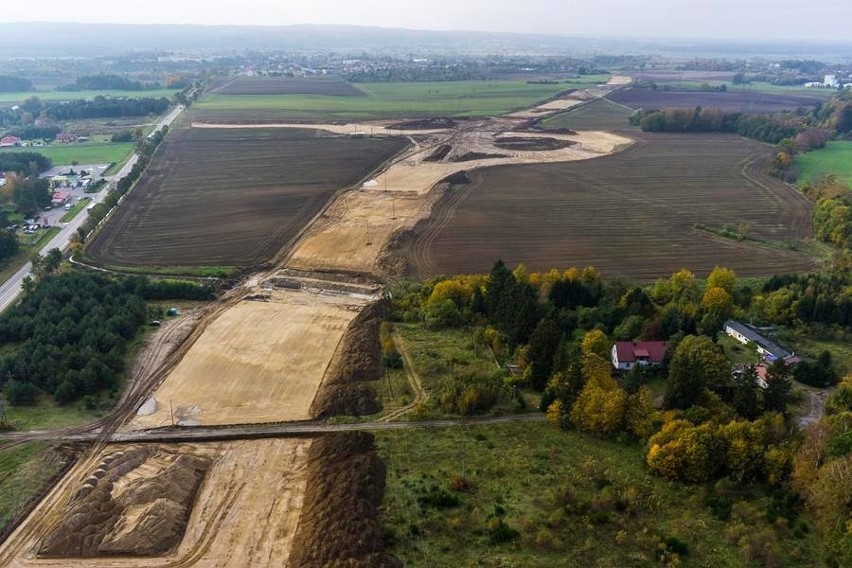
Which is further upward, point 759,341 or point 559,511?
point 759,341

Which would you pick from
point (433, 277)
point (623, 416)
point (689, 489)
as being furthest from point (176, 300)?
point (689, 489)

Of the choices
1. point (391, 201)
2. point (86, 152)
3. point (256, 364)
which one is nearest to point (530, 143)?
point (391, 201)

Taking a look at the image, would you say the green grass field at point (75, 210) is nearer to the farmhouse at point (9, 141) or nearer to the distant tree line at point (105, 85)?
the farmhouse at point (9, 141)

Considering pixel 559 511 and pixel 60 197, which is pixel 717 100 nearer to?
pixel 60 197

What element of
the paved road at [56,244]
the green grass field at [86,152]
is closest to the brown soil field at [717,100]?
the green grass field at [86,152]

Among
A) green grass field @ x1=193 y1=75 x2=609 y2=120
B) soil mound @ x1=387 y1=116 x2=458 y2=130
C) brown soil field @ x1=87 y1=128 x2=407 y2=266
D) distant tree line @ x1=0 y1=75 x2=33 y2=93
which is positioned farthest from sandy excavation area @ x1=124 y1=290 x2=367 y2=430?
distant tree line @ x1=0 y1=75 x2=33 y2=93
